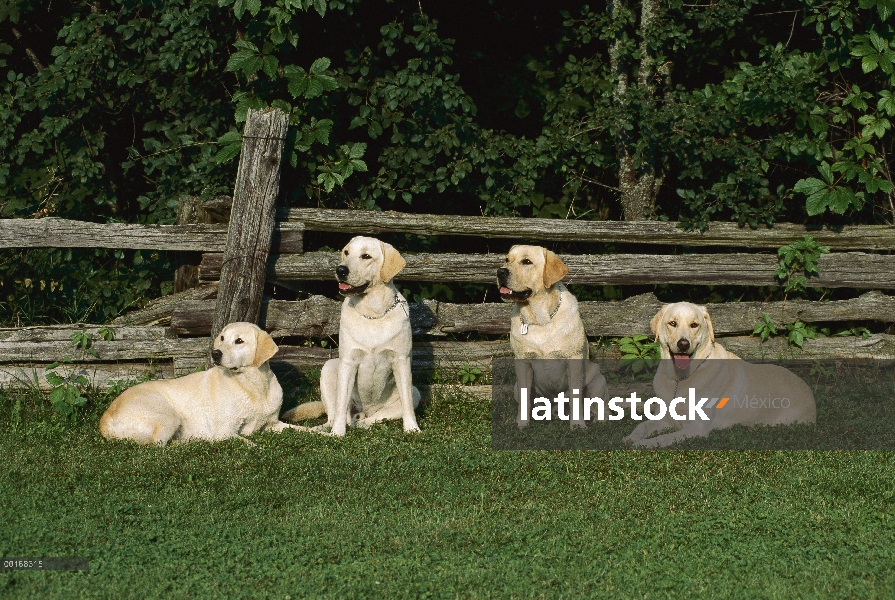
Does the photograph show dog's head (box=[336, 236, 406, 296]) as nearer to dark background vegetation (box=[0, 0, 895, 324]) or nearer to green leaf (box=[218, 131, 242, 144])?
dark background vegetation (box=[0, 0, 895, 324])

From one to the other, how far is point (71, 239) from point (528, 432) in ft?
12.0

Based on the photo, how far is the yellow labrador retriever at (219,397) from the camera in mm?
6262

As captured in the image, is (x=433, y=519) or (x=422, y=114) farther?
(x=422, y=114)

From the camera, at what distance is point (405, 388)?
265 inches

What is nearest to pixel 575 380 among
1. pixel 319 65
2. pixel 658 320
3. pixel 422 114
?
pixel 658 320

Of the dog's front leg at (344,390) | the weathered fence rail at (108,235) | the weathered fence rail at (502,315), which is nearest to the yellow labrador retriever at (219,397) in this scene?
the dog's front leg at (344,390)

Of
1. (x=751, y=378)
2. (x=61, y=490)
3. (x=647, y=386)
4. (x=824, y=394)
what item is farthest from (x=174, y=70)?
(x=824, y=394)

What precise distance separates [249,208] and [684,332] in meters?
3.23

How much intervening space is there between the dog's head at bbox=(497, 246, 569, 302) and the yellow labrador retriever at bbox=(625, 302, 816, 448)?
0.76 m

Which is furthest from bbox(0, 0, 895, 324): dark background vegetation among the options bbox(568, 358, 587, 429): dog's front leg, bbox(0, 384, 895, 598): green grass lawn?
bbox(0, 384, 895, 598): green grass lawn

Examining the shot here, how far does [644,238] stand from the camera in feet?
27.0

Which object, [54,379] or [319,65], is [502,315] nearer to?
[319,65]

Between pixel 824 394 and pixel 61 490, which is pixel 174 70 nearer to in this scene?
pixel 61 490

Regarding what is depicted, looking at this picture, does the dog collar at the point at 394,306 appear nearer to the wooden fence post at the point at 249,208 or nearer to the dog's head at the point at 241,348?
the dog's head at the point at 241,348
